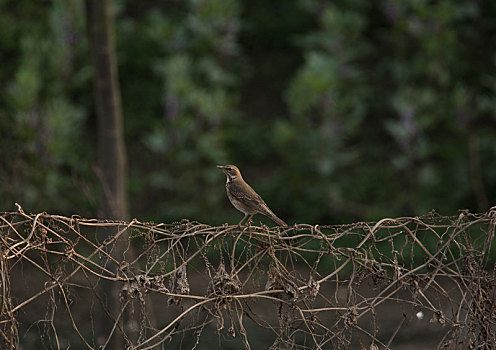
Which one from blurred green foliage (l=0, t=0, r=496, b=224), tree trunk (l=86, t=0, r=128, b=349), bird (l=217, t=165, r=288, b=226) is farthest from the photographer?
blurred green foliage (l=0, t=0, r=496, b=224)

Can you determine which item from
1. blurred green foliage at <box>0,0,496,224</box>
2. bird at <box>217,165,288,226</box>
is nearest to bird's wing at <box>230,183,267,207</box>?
bird at <box>217,165,288,226</box>

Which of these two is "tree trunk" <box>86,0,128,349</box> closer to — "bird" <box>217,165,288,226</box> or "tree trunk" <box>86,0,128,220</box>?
"tree trunk" <box>86,0,128,220</box>

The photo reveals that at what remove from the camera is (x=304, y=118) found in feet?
30.0

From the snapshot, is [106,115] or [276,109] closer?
[106,115]

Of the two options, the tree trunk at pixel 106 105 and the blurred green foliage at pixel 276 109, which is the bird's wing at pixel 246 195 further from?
the blurred green foliage at pixel 276 109

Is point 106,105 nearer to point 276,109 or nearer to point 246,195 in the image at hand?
point 246,195

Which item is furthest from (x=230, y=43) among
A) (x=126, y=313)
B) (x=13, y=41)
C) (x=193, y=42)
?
(x=126, y=313)

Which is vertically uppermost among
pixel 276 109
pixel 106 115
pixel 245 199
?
pixel 106 115

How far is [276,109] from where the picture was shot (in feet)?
35.6

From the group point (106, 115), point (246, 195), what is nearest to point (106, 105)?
point (106, 115)

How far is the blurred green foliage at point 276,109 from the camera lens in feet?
29.0

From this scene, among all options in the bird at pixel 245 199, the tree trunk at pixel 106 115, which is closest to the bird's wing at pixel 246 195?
the bird at pixel 245 199

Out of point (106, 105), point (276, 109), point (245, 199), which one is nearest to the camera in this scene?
point (245, 199)

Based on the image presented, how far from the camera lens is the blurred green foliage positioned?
8.85 m
